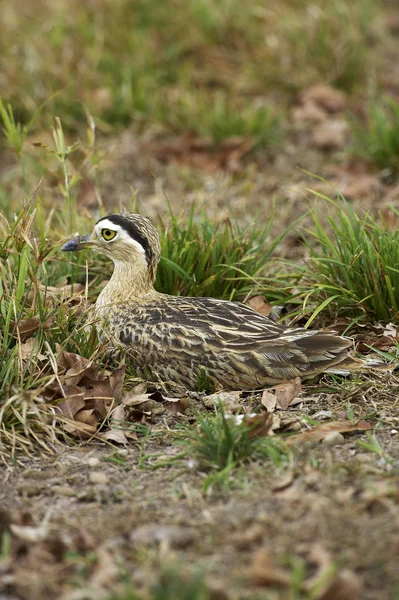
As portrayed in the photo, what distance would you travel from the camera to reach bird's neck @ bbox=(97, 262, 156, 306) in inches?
228

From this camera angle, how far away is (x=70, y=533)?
3.81m

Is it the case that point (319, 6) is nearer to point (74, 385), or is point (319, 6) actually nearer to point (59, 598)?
point (74, 385)

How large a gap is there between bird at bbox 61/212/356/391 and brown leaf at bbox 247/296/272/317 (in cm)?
52

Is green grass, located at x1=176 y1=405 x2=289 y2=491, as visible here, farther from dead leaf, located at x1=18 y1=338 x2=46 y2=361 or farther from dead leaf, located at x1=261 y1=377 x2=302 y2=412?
dead leaf, located at x1=18 y1=338 x2=46 y2=361

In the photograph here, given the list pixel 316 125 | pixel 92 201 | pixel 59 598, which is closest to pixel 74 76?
pixel 92 201

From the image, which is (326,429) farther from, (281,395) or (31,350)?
(31,350)

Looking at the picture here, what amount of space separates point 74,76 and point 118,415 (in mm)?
5617

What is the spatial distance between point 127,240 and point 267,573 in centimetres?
293

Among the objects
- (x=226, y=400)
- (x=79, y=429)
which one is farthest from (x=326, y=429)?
(x=79, y=429)

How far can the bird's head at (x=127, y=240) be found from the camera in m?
5.74

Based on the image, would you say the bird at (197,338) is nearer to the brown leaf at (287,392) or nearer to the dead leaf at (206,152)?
the brown leaf at (287,392)

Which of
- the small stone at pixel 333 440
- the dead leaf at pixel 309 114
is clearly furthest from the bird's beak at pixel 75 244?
the dead leaf at pixel 309 114

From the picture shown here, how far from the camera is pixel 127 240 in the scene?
5.79 metres

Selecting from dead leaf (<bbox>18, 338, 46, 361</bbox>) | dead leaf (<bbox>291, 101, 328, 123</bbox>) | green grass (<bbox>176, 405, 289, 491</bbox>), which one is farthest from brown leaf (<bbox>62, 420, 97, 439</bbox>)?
dead leaf (<bbox>291, 101, 328, 123</bbox>)
